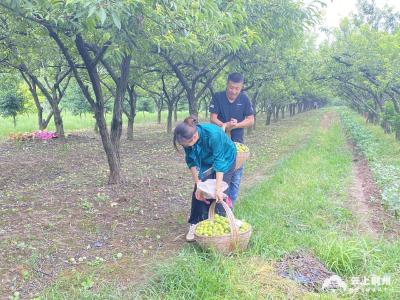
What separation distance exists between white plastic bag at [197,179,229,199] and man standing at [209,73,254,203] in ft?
3.48

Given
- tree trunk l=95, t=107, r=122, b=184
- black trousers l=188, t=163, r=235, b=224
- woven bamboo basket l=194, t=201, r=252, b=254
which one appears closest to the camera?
woven bamboo basket l=194, t=201, r=252, b=254

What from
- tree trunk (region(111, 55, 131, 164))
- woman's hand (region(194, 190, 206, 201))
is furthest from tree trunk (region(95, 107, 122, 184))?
woman's hand (region(194, 190, 206, 201))

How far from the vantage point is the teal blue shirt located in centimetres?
434

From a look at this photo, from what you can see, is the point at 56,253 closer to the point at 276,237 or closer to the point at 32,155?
the point at 276,237

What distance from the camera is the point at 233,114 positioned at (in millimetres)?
5582

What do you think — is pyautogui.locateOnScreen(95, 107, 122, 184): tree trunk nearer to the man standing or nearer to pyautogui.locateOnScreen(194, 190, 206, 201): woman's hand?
the man standing

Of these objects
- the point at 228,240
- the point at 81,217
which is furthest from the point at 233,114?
the point at 81,217

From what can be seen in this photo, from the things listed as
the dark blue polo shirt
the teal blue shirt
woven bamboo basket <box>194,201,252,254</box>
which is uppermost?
the dark blue polo shirt

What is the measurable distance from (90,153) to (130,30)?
24.7 feet

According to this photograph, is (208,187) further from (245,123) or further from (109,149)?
(109,149)

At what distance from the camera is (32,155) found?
12.0 m

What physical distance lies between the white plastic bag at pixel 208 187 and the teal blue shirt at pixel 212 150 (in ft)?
0.59

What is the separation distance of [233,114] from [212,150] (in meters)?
1.30

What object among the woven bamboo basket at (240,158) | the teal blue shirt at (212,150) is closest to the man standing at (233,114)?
the woven bamboo basket at (240,158)
